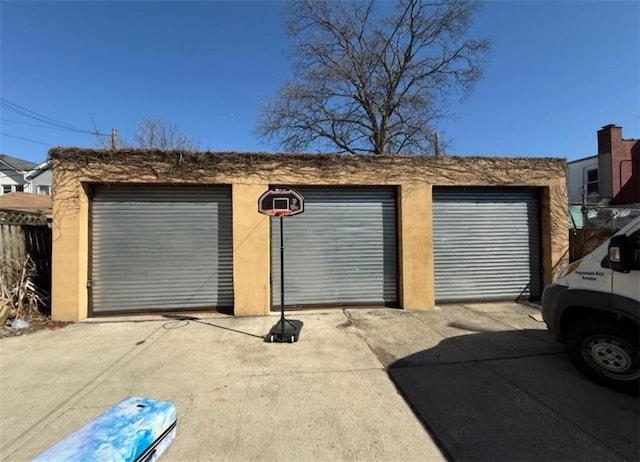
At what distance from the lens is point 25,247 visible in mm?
7109

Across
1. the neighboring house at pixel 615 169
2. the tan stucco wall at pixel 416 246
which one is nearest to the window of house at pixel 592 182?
the neighboring house at pixel 615 169

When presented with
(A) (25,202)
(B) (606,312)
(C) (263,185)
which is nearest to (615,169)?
(B) (606,312)

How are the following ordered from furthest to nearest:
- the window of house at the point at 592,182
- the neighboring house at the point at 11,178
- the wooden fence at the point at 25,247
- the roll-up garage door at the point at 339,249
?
the neighboring house at the point at 11,178
the window of house at the point at 592,182
the roll-up garage door at the point at 339,249
the wooden fence at the point at 25,247

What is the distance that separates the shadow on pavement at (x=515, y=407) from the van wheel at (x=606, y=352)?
13 cm

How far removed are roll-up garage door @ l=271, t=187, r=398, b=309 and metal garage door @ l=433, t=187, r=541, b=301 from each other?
1307 millimetres

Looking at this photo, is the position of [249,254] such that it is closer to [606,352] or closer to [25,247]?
[25,247]

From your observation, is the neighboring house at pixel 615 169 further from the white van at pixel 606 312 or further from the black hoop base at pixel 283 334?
the black hoop base at pixel 283 334

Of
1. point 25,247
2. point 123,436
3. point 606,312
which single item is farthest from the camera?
point 25,247

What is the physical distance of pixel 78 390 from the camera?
3855mm

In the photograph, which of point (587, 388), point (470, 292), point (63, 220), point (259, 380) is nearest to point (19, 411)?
point (259, 380)

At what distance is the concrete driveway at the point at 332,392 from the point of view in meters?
2.80

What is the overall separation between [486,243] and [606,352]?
4662 millimetres

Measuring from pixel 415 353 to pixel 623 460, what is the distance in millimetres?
2507

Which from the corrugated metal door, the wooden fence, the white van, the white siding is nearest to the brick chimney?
the white van
